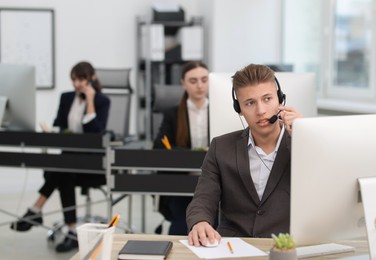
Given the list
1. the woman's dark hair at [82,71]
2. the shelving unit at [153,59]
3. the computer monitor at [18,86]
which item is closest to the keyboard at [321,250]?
the computer monitor at [18,86]

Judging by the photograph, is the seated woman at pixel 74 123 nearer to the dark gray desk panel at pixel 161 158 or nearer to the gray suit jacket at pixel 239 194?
the dark gray desk panel at pixel 161 158

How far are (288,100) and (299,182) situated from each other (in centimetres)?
92

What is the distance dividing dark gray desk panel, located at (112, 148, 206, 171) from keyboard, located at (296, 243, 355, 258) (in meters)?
1.38

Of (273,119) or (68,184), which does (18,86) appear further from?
(273,119)

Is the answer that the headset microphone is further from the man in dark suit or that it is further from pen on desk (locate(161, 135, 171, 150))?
pen on desk (locate(161, 135, 171, 150))

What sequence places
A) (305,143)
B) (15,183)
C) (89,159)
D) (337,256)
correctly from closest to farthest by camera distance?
1. (305,143)
2. (337,256)
3. (89,159)
4. (15,183)

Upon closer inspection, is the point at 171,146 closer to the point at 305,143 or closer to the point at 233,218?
the point at 233,218

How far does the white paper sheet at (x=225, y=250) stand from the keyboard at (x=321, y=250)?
13cm

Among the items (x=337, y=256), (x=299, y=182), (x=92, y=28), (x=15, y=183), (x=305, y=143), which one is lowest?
(x=15, y=183)

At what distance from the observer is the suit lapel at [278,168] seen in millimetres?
2150

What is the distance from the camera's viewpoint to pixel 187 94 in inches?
154

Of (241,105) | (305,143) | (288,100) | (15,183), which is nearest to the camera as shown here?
(305,143)

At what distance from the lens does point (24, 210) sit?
5473 millimetres

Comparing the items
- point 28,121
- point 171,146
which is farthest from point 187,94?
point 28,121
